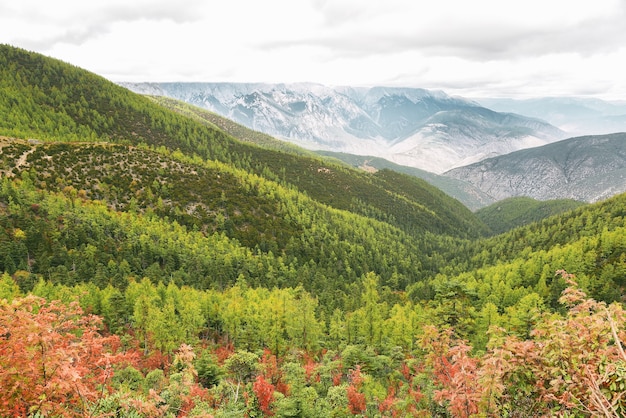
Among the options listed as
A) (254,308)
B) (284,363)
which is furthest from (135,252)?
(284,363)

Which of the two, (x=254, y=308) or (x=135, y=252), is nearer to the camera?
(x=254, y=308)

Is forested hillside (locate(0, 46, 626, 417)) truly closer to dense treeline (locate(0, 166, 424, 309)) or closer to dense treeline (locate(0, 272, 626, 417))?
dense treeline (locate(0, 272, 626, 417))

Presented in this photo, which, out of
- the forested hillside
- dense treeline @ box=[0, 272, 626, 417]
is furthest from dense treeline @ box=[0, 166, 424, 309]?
dense treeline @ box=[0, 272, 626, 417]

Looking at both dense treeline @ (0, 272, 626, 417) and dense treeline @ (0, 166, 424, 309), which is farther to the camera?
dense treeline @ (0, 166, 424, 309)

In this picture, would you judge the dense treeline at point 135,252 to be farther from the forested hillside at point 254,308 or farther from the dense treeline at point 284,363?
the dense treeline at point 284,363

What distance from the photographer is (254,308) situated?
75.2 meters

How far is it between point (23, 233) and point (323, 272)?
335 ft

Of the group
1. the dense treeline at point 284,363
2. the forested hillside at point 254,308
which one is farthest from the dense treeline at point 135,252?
the dense treeline at point 284,363

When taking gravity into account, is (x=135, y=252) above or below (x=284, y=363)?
below

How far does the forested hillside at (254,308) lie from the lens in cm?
1108

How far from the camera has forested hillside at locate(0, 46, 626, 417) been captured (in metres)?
11.1

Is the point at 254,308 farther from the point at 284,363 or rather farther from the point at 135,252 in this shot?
the point at 135,252

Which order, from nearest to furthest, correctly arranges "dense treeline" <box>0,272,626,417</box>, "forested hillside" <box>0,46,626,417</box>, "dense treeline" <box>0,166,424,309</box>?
"dense treeline" <box>0,272,626,417</box>
"forested hillside" <box>0,46,626,417</box>
"dense treeline" <box>0,166,424,309</box>

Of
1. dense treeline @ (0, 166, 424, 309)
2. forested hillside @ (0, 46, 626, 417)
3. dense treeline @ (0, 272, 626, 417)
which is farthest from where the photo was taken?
dense treeline @ (0, 166, 424, 309)
